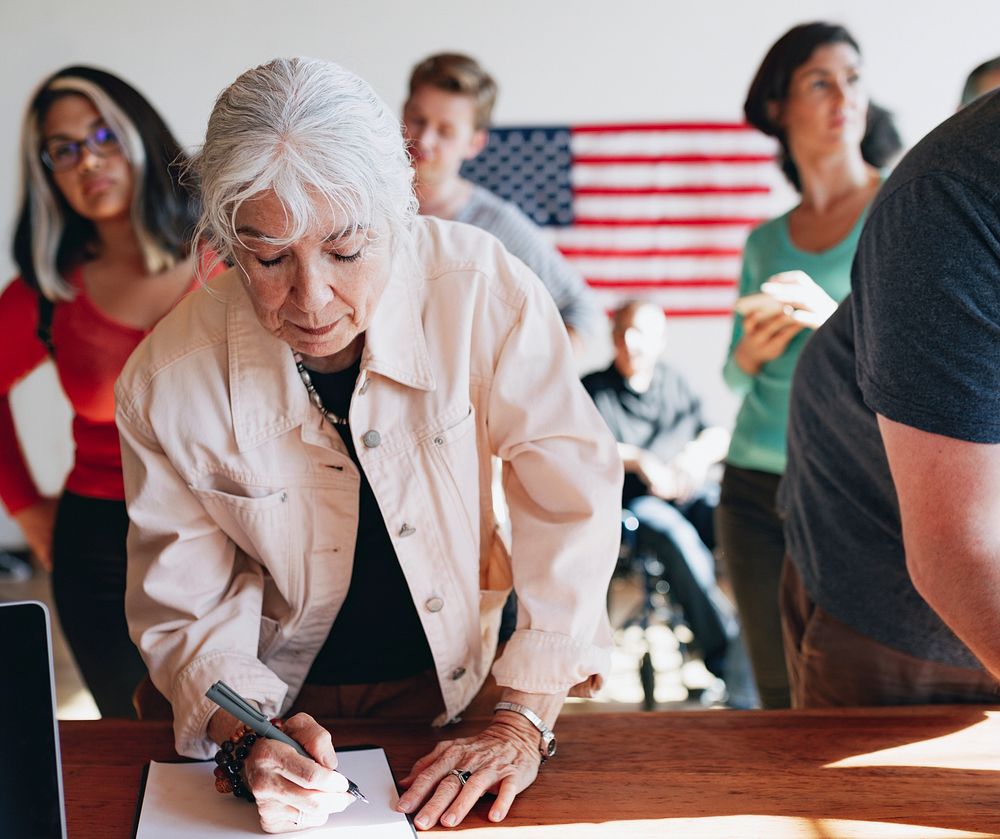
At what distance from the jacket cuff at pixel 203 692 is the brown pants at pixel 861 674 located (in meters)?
0.76

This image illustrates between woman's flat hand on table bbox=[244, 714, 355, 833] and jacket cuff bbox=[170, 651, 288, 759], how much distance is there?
0.15 meters

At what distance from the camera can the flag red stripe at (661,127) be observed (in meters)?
5.30

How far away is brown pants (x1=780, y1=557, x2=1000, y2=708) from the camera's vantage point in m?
1.37

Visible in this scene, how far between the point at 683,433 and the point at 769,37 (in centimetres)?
241

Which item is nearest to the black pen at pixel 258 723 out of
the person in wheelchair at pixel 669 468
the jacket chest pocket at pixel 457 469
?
the jacket chest pocket at pixel 457 469

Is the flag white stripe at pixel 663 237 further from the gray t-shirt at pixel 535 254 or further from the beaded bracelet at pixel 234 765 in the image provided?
the beaded bracelet at pixel 234 765

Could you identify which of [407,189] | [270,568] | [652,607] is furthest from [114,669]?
[652,607]

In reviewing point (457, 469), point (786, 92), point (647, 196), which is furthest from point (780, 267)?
point (647, 196)

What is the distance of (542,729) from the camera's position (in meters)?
1.22

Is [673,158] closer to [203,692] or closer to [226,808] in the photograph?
[203,692]

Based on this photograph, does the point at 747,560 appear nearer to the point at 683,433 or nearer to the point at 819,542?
the point at 819,542

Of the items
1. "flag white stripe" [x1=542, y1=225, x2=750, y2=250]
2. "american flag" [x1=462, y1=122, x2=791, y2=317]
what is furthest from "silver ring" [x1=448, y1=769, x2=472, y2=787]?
"flag white stripe" [x1=542, y1=225, x2=750, y2=250]

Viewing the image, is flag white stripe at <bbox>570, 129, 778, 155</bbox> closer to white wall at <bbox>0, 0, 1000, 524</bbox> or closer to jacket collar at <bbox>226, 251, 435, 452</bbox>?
white wall at <bbox>0, 0, 1000, 524</bbox>

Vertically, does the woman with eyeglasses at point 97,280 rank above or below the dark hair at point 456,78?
below
